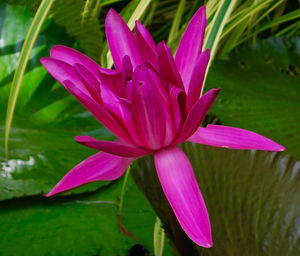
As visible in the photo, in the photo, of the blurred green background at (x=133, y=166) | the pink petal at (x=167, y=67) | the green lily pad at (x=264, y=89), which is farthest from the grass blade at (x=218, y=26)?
the pink petal at (x=167, y=67)

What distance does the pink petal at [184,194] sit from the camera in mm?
332

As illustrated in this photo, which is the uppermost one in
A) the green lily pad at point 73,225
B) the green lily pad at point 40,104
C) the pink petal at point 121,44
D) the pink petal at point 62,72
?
the pink petal at point 121,44

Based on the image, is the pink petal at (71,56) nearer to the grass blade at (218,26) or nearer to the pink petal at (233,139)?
the pink petal at (233,139)

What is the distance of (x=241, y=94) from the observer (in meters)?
0.83

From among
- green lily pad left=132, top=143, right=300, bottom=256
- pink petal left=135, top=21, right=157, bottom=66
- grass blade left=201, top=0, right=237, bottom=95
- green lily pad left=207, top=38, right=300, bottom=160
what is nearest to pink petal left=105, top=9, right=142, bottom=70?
pink petal left=135, top=21, right=157, bottom=66

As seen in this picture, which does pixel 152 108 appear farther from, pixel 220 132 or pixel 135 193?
pixel 135 193

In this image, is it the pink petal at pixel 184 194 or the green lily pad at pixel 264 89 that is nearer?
the pink petal at pixel 184 194

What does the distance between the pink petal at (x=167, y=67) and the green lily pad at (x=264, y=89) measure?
16.5 inches

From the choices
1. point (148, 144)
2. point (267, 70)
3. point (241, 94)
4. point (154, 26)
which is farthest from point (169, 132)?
point (154, 26)

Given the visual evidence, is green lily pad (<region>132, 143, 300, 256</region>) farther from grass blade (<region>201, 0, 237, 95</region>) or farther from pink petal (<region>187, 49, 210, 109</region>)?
grass blade (<region>201, 0, 237, 95</region>)

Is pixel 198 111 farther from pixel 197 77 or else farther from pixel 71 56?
pixel 71 56

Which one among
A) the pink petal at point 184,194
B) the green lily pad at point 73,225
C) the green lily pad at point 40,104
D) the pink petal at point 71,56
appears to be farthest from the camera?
the green lily pad at point 40,104

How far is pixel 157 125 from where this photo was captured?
365 millimetres

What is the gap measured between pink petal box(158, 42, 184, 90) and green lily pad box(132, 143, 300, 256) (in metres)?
0.10
